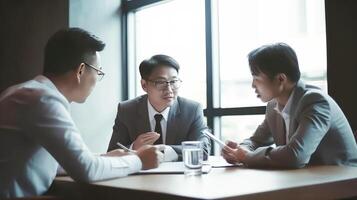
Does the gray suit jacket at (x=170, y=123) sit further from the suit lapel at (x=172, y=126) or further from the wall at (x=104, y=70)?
the wall at (x=104, y=70)

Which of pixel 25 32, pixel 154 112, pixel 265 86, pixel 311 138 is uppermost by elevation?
pixel 25 32

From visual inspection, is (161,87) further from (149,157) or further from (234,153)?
(149,157)

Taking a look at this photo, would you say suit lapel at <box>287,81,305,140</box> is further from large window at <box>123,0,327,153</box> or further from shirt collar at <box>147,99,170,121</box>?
shirt collar at <box>147,99,170,121</box>

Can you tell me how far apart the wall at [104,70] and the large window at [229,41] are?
324 millimetres

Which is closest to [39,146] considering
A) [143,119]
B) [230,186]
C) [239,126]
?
[230,186]

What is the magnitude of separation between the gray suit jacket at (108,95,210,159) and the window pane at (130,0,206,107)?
2.99 feet

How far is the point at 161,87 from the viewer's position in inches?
116

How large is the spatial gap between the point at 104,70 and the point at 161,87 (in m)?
1.72

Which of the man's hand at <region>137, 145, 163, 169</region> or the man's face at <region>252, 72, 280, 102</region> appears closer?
the man's hand at <region>137, 145, 163, 169</region>

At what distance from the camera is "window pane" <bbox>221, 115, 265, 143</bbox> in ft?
11.5

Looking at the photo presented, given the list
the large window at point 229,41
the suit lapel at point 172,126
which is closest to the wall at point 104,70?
the large window at point 229,41

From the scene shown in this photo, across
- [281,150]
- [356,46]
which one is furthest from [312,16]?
[281,150]

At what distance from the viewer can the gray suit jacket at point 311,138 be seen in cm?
192

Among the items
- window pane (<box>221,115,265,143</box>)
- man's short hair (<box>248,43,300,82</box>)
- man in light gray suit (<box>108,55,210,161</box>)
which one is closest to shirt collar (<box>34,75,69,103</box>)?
man's short hair (<box>248,43,300,82</box>)
